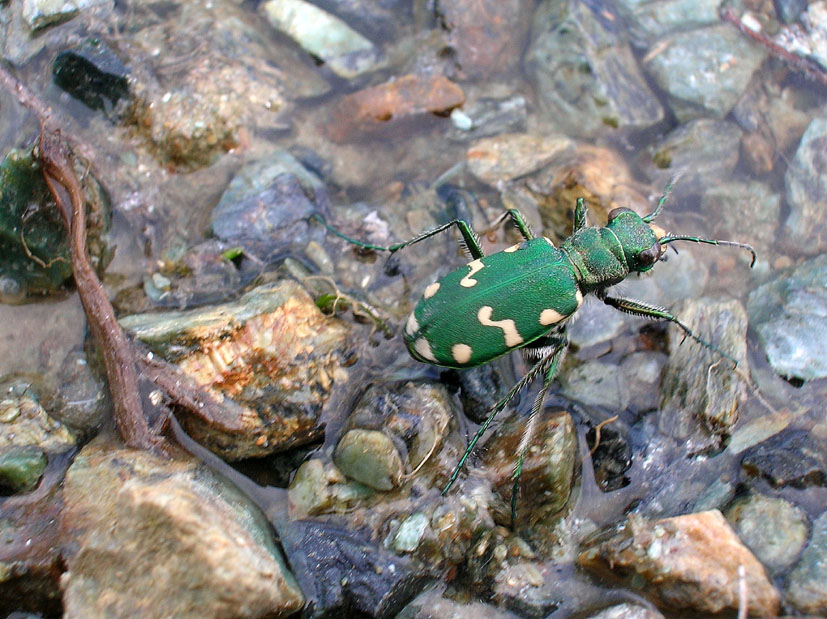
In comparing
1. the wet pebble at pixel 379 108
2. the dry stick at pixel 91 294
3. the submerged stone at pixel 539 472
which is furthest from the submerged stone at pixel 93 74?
the submerged stone at pixel 539 472

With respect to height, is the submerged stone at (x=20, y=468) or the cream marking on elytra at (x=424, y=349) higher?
the cream marking on elytra at (x=424, y=349)

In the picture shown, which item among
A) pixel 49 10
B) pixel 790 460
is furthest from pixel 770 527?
pixel 49 10

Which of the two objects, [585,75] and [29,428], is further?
[585,75]

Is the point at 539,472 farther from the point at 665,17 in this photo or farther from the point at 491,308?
the point at 665,17

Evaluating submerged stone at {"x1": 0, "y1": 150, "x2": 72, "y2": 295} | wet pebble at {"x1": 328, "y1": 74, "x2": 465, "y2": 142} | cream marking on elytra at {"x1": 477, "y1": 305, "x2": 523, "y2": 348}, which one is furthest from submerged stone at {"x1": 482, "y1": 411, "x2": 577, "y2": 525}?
submerged stone at {"x1": 0, "y1": 150, "x2": 72, "y2": 295}

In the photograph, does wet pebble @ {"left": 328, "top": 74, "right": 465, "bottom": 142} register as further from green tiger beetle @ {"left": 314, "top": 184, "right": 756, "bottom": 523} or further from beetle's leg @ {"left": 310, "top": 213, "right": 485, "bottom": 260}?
green tiger beetle @ {"left": 314, "top": 184, "right": 756, "bottom": 523}

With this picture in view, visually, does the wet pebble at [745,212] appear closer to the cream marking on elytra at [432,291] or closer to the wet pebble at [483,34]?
the wet pebble at [483,34]
